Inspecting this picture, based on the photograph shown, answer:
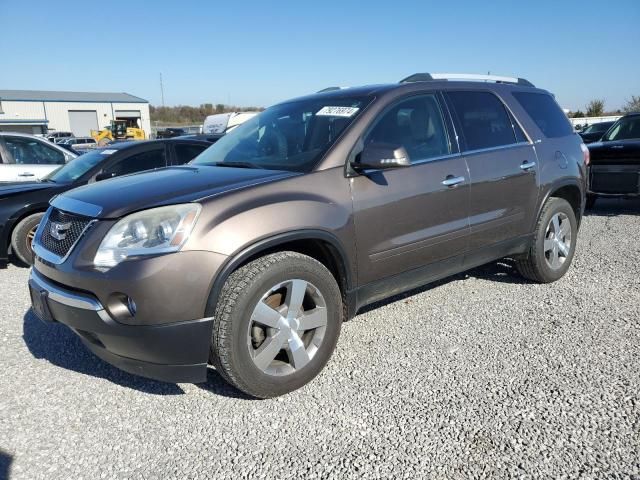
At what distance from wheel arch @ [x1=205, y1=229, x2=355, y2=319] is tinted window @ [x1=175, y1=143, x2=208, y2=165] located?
4.43 metres

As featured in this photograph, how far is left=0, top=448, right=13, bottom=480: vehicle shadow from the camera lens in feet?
7.59

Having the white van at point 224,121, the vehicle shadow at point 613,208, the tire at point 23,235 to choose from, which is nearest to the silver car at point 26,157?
the tire at point 23,235

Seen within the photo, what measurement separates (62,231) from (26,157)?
21.6ft

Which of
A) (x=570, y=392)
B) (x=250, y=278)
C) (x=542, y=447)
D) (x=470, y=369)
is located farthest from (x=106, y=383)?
(x=570, y=392)

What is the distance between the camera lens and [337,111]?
3498 mm

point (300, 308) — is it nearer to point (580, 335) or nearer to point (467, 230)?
point (467, 230)

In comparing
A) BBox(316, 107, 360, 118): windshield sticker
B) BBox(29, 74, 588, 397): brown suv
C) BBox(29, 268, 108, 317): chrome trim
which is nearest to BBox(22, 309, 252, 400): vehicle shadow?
BBox(29, 74, 588, 397): brown suv

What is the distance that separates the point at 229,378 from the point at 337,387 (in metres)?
0.66

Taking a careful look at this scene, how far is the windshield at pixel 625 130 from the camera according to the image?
8.70 m

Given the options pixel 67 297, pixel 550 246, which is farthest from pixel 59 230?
pixel 550 246

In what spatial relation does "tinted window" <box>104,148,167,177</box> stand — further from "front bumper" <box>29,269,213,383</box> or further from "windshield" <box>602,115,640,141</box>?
"windshield" <box>602,115,640,141</box>

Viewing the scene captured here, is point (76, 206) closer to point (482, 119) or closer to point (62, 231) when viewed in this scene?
point (62, 231)

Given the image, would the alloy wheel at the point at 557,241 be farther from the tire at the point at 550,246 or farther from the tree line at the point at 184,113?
the tree line at the point at 184,113

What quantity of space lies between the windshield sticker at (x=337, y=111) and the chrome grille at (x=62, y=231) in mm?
1696
